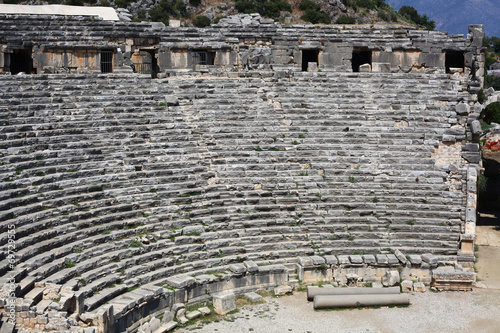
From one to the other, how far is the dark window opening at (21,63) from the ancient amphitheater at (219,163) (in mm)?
45

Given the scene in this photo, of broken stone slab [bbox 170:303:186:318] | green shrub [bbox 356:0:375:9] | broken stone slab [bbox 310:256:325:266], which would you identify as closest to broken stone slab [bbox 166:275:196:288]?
broken stone slab [bbox 170:303:186:318]

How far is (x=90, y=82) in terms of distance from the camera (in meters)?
18.9

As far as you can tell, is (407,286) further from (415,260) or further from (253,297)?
(253,297)

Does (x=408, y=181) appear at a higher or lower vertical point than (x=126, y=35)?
lower

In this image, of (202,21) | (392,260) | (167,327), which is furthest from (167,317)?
(202,21)

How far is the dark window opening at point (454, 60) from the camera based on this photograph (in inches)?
888

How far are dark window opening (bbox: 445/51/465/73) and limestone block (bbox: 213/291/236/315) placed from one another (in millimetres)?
12364

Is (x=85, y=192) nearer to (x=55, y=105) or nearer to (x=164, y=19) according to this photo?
(x=55, y=105)

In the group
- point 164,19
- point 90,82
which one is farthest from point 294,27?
point 164,19

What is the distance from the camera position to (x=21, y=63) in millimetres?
20703

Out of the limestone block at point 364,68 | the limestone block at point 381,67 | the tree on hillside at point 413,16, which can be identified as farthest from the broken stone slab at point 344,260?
the tree on hillside at point 413,16

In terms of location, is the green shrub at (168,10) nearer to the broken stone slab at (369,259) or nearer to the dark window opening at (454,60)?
the dark window opening at (454,60)

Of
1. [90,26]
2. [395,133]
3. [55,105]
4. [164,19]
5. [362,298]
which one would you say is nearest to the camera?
[362,298]

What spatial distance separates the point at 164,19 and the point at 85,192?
28.4 meters
